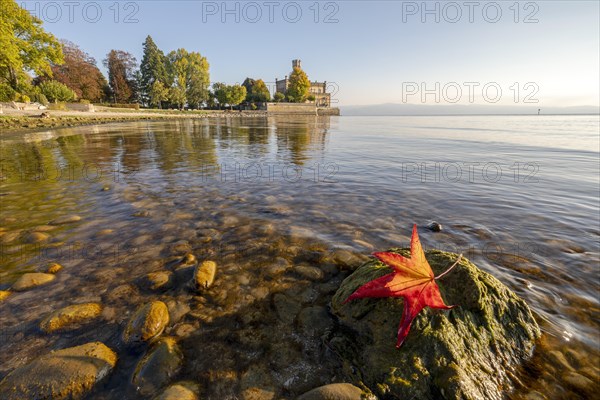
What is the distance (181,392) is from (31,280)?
104 inches

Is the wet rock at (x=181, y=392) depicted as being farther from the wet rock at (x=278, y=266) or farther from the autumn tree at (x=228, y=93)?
the autumn tree at (x=228, y=93)

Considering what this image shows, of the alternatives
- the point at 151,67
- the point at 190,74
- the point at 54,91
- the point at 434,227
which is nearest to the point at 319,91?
the point at 190,74

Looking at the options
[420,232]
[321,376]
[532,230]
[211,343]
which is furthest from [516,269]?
[211,343]

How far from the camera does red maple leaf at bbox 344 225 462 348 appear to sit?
5.97ft

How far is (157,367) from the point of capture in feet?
6.95

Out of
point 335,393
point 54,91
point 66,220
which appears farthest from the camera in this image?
point 54,91

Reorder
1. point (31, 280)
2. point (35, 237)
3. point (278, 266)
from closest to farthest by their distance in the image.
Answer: point (31, 280)
point (278, 266)
point (35, 237)

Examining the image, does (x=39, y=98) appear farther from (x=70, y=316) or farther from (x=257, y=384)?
(x=257, y=384)

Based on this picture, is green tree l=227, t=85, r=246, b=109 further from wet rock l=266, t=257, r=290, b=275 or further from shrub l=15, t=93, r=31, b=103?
wet rock l=266, t=257, r=290, b=275

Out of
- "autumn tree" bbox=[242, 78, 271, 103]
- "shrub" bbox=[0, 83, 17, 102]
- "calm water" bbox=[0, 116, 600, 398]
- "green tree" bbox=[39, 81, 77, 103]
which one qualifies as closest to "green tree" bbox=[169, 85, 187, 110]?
"green tree" bbox=[39, 81, 77, 103]

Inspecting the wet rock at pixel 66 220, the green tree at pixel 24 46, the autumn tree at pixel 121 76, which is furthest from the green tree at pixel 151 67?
the wet rock at pixel 66 220

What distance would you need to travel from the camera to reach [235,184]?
26.1 feet

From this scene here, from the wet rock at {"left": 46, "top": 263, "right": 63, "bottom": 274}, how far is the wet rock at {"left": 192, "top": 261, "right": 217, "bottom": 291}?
1.79 meters

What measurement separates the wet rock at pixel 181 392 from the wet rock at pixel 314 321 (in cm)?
97
